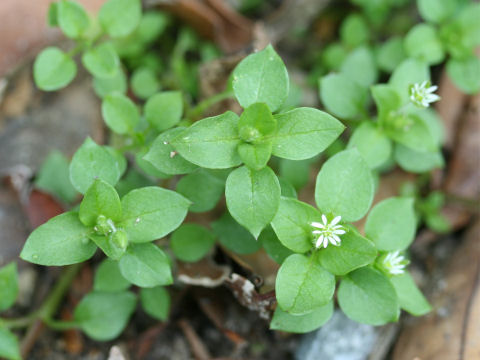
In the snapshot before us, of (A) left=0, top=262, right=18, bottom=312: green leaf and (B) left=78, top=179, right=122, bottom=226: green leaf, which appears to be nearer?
(B) left=78, top=179, right=122, bottom=226: green leaf

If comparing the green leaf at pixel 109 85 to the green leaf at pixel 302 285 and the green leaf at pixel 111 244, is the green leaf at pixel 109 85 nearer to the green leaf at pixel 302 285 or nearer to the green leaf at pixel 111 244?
the green leaf at pixel 111 244

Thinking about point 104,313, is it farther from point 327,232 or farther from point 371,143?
point 371,143

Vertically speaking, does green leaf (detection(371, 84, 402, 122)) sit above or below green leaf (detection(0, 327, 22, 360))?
above

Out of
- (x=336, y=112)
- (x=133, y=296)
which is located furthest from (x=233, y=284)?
(x=336, y=112)

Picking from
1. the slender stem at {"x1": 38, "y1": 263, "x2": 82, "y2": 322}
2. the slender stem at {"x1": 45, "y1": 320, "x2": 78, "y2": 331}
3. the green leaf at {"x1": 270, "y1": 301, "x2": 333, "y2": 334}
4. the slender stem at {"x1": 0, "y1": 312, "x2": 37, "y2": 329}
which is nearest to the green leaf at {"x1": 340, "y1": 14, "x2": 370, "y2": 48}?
the green leaf at {"x1": 270, "y1": 301, "x2": 333, "y2": 334}

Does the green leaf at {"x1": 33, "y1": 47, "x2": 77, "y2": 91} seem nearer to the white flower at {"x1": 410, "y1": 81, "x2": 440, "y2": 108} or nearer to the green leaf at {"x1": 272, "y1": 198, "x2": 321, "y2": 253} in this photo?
the green leaf at {"x1": 272, "y1": 198, "x2": 321, "y2": 253}

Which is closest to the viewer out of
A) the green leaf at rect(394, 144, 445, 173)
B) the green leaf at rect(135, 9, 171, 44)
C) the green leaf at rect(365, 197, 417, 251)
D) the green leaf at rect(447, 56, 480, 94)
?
the green leaf at rect(365, 197, 417, 251)
